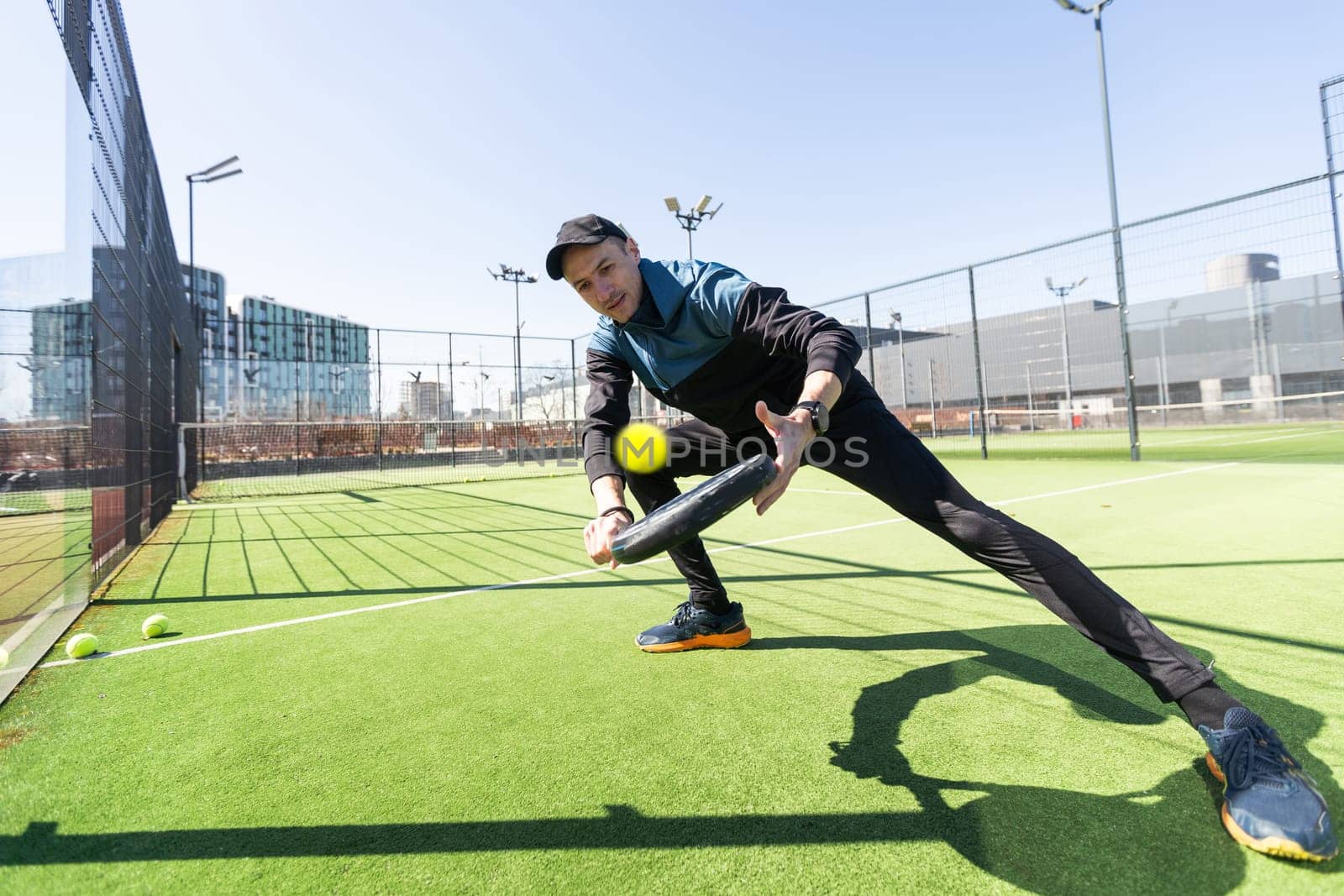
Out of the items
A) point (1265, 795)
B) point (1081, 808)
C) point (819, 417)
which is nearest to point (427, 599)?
point (819, 417)

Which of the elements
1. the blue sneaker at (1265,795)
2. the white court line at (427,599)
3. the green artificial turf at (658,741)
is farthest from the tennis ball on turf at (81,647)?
the blue sneaker at (1265,795)

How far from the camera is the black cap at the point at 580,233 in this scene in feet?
6.94

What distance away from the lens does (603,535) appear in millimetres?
1719

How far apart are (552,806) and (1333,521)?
7.14 meters

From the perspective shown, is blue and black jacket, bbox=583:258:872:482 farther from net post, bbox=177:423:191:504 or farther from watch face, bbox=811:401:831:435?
net post, bbox=177:423:191:504

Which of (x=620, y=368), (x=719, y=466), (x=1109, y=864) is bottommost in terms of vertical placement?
(x=1109, y=864)

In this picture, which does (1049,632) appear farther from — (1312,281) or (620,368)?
(1312,281)

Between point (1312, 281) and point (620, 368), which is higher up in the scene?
point (1312, 281)

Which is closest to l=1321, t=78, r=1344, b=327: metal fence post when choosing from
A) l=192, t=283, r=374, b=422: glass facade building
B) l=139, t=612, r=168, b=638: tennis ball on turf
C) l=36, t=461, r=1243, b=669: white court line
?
l=36, t=461, r=1243, b=669: white court line

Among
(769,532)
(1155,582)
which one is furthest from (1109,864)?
(769,532)

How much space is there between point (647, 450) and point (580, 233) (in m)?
1.10

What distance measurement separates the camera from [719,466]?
296cm

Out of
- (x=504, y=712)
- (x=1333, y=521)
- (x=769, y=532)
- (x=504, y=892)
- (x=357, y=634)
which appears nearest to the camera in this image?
(x=504, y=892)

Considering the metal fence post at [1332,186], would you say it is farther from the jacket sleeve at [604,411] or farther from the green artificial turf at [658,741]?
the jacket sleeve at [604,411]
